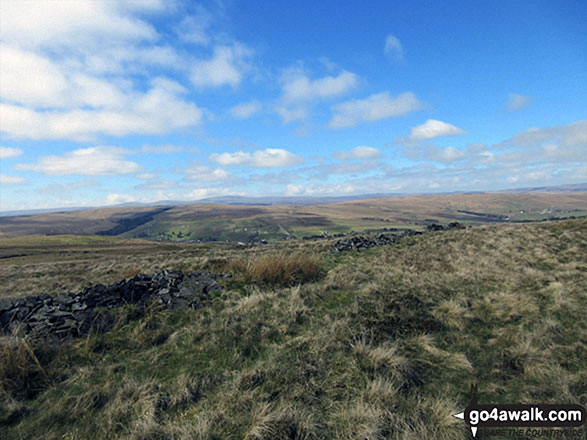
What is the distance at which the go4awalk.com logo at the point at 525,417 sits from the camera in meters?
3.70

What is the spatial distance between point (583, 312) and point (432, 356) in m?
5.29

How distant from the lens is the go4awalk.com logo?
12.1 feet

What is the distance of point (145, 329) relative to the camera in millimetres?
7027

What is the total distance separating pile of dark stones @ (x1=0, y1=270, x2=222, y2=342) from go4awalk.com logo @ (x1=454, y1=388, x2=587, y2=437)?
7.44 meters

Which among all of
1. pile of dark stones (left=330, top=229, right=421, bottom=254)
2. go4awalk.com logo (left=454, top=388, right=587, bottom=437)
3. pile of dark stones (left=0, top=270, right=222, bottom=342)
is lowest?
go4awalk.com logo (left=454, top=388, right=587, bottom=437)

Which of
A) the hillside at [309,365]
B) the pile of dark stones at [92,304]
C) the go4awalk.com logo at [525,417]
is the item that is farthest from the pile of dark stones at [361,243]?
the go4awalk.com logo at [525,417]

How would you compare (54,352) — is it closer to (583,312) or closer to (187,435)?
(187,435)

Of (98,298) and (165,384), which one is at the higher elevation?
(98,298)

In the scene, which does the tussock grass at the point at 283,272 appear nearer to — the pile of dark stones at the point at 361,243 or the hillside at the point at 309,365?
the hillside at the point at 309,365

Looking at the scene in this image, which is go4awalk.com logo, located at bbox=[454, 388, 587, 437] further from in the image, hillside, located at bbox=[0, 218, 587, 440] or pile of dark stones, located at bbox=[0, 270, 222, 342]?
pile of dark stones, located at bbox=[0, 270, 222, 342]

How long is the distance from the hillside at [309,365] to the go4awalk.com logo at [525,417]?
175 mm

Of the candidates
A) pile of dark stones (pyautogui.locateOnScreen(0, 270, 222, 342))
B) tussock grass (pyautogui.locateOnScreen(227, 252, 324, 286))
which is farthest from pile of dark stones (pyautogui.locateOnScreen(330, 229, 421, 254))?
pile of dark stones (pyautogui.locateOnScreen(0, 270, 222, 342))

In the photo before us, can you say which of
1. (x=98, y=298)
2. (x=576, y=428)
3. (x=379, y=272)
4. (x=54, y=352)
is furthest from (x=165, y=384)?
(x=379, y=272)

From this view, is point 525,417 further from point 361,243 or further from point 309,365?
point 361,243
